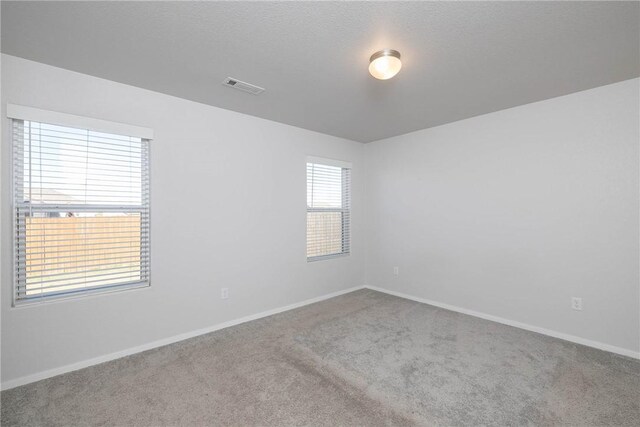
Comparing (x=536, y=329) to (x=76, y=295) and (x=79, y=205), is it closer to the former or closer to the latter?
(x=76, y=295)

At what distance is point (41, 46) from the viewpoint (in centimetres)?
198

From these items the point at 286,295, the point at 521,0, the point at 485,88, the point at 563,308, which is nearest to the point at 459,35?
the point at 521,0

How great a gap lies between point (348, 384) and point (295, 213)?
2234mm

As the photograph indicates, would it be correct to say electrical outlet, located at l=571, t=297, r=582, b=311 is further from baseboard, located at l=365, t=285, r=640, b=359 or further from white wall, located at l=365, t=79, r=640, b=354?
baseboard, located at l=365, t=285, r=640, b=359

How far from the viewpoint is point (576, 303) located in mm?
2789

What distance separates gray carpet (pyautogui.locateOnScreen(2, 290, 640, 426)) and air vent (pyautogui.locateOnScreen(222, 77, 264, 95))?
96.2 inches

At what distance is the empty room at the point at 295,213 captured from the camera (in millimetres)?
1817

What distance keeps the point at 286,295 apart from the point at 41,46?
3.24 m

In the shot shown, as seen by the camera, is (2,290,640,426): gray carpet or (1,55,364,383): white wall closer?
(2,290,640,426): gray carpet

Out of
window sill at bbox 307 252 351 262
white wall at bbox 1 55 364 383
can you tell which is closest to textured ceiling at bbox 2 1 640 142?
white wall at bbox 1 55 364 383

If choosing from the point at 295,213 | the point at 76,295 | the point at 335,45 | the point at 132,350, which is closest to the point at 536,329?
the point at 295,213

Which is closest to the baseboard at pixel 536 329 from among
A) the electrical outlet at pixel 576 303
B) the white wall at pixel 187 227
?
the electrical outlet at pixel 576 303

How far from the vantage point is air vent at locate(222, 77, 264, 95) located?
251 centimetres

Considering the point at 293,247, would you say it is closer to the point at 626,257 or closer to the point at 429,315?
the point at 429,315
